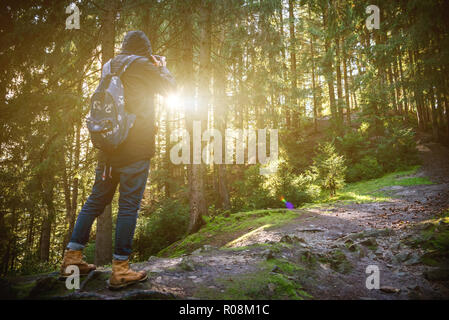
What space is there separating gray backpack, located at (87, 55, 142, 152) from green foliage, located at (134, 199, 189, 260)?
272 inches

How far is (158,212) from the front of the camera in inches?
356

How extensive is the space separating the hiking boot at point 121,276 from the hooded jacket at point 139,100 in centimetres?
91

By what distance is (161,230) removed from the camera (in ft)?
28.6

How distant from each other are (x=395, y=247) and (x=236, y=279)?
274 cm

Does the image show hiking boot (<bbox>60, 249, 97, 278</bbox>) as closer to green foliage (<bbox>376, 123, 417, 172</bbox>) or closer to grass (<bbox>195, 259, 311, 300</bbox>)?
grass (<bbox>195, 259, 311, 300</bbox>)

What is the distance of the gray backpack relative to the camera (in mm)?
2111

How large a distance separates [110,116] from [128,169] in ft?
1.71

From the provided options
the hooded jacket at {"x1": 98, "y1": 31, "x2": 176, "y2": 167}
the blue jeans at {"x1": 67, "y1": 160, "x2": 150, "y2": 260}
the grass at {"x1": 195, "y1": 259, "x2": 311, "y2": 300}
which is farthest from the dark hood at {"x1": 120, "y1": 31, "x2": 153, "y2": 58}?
the grass at {"x1": 195, "y1": 259, "x2": 311, "y2": 300}

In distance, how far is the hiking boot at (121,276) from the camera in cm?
204

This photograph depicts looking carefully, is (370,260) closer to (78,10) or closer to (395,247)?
(395,247)

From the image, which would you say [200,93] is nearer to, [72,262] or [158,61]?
[158,61]

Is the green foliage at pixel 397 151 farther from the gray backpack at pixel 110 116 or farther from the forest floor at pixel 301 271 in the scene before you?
the gray backpack at pixel 110 116

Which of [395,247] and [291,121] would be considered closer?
[395,247]

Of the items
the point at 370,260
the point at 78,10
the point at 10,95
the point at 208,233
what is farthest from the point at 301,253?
the point at 78,10
